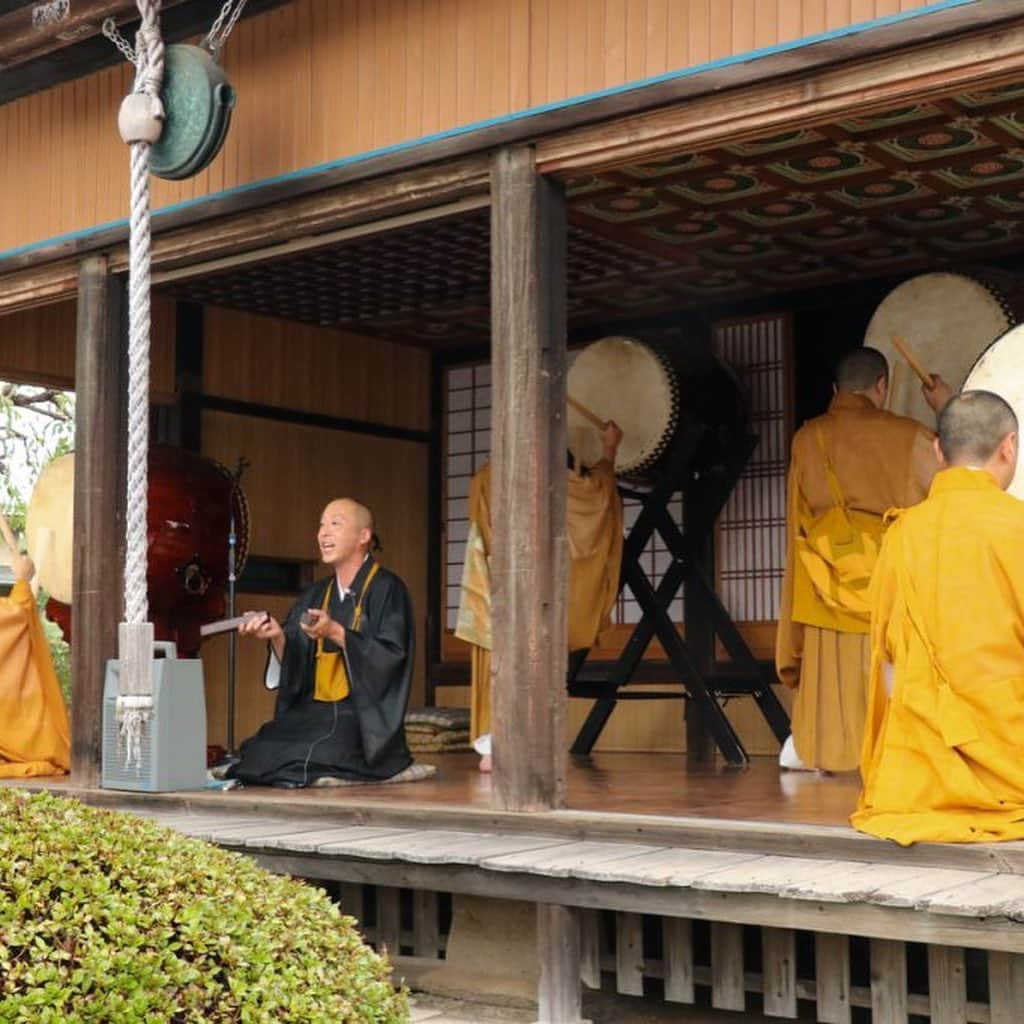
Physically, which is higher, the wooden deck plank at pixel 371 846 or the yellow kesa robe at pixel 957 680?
the yellow kesa robe at pixel 957 680

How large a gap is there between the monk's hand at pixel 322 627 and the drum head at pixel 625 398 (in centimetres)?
170

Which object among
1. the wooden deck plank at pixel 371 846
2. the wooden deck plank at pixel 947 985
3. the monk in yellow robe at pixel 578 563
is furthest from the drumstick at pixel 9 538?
the wooden deck plank at pixel 947 985

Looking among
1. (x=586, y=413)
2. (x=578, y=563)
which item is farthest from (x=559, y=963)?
(x=586, y=413)

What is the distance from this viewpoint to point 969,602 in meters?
4.51

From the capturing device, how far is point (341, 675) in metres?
7.05

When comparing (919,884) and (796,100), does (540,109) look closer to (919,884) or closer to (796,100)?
(796,100)

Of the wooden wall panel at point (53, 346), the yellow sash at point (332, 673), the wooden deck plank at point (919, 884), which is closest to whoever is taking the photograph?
the wooden deck plank at point (919, 884)

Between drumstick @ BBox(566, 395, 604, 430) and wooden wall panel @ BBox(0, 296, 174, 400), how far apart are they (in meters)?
2.29

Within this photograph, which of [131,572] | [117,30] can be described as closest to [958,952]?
[131,572]

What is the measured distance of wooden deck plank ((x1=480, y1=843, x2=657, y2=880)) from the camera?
456 cm

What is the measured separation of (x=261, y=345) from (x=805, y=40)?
210 inches

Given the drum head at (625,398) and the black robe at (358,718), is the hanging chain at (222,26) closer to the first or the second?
the black robe at (358,718)

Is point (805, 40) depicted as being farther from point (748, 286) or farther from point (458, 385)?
point (458, 385)

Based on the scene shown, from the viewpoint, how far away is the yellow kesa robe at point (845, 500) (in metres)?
6.79
